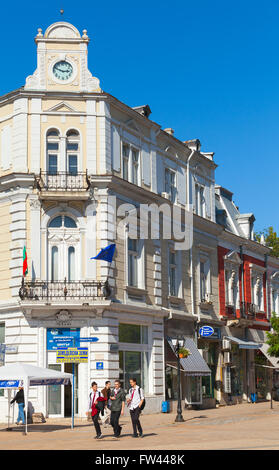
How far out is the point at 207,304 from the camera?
Answer: 39.3 m

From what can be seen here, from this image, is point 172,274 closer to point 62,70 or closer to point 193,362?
point 193,362

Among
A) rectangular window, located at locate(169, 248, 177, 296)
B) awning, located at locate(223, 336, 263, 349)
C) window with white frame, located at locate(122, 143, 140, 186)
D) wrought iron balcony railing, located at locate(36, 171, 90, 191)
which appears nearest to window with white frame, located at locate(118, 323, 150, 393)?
rectangular window, located at locate(169, 248, 177, 296)

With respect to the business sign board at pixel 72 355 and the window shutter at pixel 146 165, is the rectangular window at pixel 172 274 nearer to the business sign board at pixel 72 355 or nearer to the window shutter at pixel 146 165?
the window shutter at pixel 146 165

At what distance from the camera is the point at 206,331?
37.4 m

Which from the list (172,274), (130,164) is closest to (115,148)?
(130,164)

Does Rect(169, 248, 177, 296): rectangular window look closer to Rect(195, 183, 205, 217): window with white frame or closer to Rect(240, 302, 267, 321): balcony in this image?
Rect(195, 183, 205, 217): window with white frame

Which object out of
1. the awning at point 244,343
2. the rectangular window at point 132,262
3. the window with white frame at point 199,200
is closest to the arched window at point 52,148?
the rectangular window at point 132,262

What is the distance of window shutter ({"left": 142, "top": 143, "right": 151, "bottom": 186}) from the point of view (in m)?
33.8

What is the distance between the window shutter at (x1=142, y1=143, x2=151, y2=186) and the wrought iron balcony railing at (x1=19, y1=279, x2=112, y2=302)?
6647 millimetres

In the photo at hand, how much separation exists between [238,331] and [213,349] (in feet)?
13.2

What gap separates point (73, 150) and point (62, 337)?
7874 millimetres

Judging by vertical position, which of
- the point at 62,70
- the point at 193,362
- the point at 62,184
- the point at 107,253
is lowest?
the point at 193,362

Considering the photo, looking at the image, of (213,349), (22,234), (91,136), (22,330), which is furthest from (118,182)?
(213,349)

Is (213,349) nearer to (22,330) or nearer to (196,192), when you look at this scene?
(196,192)
